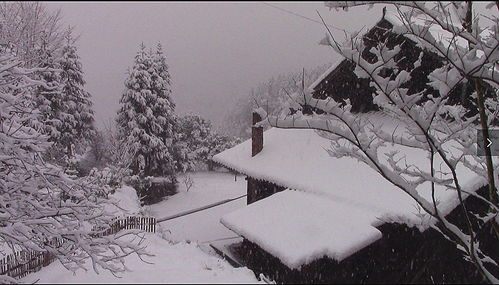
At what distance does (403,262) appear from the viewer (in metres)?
8.86

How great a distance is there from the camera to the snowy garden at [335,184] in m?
2.75

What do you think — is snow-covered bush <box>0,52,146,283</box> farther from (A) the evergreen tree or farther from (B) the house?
(A) the evergreen tree

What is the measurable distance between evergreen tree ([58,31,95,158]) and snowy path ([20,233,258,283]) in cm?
1841

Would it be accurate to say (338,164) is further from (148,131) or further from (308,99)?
(148,131)

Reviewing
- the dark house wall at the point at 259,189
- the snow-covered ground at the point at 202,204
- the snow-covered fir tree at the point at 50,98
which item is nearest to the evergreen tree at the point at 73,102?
the snow-covered fir tree at the point at 50,98

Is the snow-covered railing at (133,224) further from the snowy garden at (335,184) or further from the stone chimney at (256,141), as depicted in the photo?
the stone chimney at (256,141)

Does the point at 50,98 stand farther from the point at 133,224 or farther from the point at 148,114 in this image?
the point at 133,224

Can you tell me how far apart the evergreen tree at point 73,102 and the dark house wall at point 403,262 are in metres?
21.1

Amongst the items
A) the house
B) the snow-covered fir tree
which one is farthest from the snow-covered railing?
the snow-covered fir tree

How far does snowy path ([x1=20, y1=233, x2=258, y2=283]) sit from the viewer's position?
23.6 ft

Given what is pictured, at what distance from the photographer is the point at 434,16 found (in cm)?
263

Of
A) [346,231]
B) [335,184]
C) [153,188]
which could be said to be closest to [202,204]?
[153,188]

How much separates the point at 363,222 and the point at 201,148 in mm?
30346

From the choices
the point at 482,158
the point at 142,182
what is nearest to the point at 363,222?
the point at 482,158
